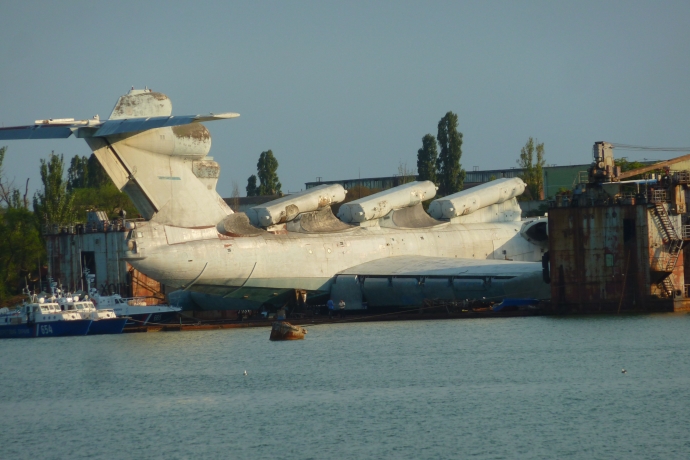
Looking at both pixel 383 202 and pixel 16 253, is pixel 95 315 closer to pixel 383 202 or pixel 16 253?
pixel 383 202

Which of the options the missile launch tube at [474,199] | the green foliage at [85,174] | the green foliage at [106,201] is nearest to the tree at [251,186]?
the green foliage at [85,174]

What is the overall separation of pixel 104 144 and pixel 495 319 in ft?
58.9

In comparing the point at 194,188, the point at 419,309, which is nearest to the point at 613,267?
the point at 419,309

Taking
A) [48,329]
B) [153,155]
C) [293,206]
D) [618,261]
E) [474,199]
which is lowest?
[48,329]

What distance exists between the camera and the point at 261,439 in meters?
25.2

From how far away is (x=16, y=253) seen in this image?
235ft

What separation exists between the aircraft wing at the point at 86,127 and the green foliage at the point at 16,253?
25174mm

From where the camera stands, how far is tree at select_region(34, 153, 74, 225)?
72.6 meters

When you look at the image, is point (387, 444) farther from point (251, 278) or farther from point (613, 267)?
point (251, 278)

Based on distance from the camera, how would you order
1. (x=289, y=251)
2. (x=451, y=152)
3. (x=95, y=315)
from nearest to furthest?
1. (x=95, y=315)
2. (x=289, y=251)
3. (x=451, y=152)

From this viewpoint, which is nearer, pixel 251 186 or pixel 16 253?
pixel 16 253

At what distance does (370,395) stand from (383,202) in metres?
29.3

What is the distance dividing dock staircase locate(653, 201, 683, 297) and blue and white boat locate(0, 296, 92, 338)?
23951 mm

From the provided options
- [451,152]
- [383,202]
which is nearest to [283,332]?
[383,202]
